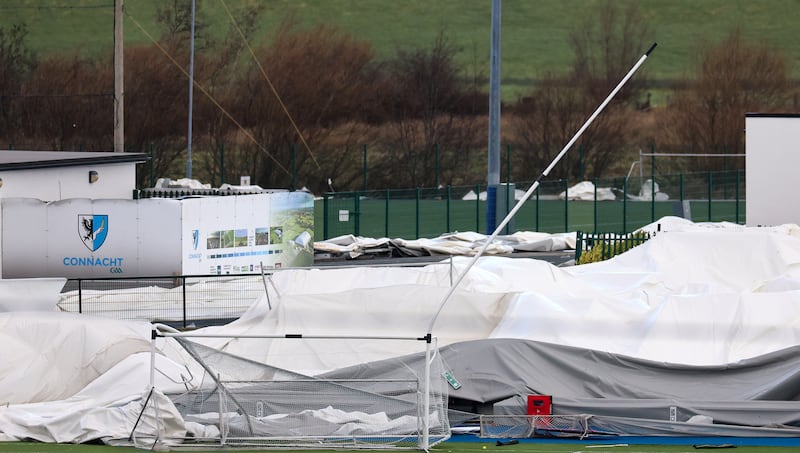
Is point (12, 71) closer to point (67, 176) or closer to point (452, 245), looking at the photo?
point (452, 245)

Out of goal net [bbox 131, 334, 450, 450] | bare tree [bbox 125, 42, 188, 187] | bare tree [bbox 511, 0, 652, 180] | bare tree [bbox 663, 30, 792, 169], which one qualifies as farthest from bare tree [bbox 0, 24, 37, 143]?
goal net [bbox 131, 334, 450, 450]

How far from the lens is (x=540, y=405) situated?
52.4 feet

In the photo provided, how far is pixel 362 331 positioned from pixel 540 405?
4467 mm

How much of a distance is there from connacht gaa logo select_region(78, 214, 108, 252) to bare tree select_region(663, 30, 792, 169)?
7425 centimetres

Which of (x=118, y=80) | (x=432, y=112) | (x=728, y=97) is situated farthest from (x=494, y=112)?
(x=432, y=112)

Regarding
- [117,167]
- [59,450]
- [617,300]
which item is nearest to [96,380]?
[59,450]

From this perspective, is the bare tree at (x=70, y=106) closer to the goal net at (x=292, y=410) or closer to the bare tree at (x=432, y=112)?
the bare tree at (x=432, y=112)

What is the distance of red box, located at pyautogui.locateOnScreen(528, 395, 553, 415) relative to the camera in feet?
52.2

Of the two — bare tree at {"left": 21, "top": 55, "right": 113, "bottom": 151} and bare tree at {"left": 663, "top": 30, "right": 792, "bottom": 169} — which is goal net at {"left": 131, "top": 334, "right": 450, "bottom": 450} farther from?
bare tree at {"left": 21, "top": 55, "right": 113, "bottom": 151}

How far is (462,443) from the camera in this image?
15195mm

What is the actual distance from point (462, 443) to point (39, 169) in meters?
19.4

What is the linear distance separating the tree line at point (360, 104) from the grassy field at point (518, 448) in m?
80.3

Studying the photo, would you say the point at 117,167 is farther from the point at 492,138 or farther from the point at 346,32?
the point at 346,32

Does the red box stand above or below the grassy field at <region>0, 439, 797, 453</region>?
above
